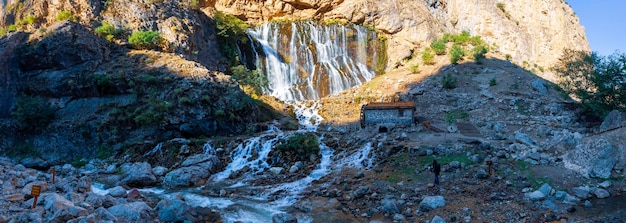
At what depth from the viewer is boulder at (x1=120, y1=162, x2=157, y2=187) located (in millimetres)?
17625

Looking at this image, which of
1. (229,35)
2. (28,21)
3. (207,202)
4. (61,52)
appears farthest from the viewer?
(229,35)

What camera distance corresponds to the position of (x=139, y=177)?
17.8 m

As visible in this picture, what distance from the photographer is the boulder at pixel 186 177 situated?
17734 millimetres

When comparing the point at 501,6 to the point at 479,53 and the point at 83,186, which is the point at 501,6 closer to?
the point at 479,53

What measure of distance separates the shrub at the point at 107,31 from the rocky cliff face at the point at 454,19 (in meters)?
18.5

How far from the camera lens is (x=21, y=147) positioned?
25266mm

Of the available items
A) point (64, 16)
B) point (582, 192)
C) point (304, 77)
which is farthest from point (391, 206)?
point (304, 77)

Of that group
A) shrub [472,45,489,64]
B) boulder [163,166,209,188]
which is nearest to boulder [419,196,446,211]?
boulder [163,166,209,188]

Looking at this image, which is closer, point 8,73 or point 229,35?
point 8,73

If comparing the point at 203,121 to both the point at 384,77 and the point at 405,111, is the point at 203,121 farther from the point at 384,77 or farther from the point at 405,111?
the point at 384,77

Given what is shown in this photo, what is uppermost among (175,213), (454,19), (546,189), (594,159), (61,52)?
(454,19)

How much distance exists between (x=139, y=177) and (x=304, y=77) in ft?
88.3

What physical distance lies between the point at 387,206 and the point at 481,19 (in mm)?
50271

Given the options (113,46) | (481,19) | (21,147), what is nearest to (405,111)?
(113,46)
